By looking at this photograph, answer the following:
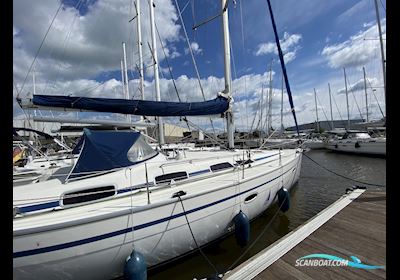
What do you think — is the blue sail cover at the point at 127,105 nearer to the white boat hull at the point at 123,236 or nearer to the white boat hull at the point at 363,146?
the white boat hull at the point at 123,236

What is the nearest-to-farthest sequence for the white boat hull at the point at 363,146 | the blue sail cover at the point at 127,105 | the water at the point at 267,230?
the water at the point at 267,230 → the blue sail cover at the point at 127,105 → the white boat hull at the point at 363,146

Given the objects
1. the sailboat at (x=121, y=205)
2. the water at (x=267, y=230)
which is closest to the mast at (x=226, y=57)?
the sailboat at (x=121, y=205)

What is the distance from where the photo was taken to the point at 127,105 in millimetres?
4523

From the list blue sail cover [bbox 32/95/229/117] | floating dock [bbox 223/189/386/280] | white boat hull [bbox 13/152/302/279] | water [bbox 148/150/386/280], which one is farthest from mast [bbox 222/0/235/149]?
floating dock [bbox 223/189/386/280]

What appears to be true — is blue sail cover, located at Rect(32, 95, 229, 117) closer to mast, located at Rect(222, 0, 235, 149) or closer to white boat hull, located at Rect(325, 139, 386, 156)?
mast, located at Rect(222, 0, 235, 149)

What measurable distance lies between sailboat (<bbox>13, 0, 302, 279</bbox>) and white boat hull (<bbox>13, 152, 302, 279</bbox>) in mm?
11

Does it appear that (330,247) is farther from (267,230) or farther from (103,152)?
(103,152)

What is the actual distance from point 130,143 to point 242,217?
2.61 meters

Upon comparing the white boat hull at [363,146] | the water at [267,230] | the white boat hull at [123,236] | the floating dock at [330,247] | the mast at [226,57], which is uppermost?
the mast at [226,57]

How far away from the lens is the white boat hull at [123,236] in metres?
2.52

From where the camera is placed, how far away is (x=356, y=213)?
450 centimetres

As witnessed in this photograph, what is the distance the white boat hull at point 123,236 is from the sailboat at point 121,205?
1 cm

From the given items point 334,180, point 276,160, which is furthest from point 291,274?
point 334,180

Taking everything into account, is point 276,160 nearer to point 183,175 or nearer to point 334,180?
point 183,175
